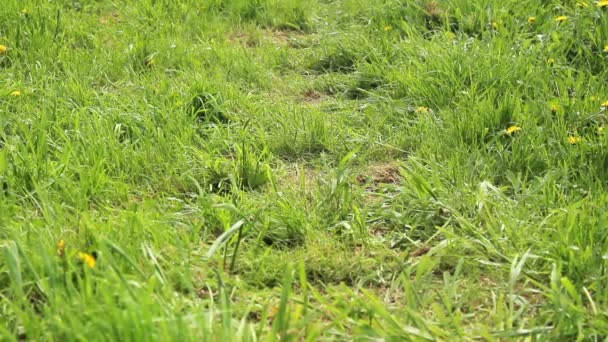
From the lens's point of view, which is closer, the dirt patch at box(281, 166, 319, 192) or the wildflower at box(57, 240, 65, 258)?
the wildflower at box(57, 240, 65, 258)

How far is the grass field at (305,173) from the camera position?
2.03m

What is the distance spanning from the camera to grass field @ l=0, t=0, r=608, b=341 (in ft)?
6.66

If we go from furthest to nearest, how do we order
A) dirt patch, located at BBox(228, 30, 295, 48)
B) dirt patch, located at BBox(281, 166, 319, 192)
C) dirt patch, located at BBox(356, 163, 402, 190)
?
dirt patch, located at BBox(228, 30, 295, 48)
dirt patch, located at BBox(356, 163, 402, 190)
dirt patch, located at BBox(281, 166, 319, 192)

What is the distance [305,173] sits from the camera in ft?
10.4

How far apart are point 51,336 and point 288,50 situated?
9.54 ft

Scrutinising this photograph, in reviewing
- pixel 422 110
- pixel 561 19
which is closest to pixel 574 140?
pixel 422 110

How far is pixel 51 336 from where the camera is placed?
1.82 meters

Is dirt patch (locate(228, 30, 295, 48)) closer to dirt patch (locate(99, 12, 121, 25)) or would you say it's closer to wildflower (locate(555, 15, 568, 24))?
A: dirt patch (locate(99, 12, 121, 25))

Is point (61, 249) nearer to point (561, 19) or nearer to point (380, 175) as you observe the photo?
point (380, 175)

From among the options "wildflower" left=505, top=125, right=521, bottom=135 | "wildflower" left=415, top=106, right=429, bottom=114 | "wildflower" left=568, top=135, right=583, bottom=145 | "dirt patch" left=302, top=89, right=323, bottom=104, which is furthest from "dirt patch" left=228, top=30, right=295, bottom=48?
"wildflower" left=568, top=135, right=583, bottom=145

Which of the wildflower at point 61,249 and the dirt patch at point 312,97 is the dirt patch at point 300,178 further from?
the wildflower at point 61,249

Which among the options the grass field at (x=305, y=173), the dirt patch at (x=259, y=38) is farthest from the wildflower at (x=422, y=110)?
the dirt patch at (x=259, y=38)

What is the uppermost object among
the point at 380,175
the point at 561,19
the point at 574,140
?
the point at 561,19

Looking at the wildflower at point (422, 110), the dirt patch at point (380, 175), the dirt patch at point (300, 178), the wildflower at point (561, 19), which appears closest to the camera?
the dirt patch at point (300, 178)
